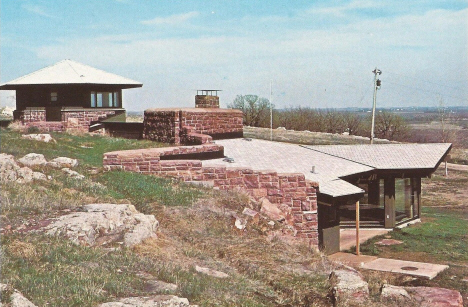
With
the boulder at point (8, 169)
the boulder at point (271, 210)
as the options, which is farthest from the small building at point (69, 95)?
the boulder at point (271, 210)

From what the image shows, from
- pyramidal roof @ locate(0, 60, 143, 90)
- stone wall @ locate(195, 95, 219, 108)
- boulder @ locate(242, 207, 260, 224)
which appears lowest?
boulder @ locate(242, 207, 260, 224)

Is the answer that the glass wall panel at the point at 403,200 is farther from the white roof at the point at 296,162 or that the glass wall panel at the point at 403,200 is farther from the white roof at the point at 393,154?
the white roof at the point at 296,162

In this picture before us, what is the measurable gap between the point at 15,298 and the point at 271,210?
26.2 feet

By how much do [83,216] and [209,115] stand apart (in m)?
12.1

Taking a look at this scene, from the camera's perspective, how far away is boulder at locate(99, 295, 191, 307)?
5551 millimetres

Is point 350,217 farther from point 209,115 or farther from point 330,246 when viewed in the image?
point 209,115

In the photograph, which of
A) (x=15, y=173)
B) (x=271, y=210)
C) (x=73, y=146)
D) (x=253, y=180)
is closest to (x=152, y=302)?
(x=15, y=173)

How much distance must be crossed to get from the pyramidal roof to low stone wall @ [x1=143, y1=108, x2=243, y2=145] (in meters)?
8.92

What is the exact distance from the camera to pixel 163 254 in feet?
25.8

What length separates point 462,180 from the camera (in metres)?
34.9

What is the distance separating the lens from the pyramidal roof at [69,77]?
28.2 m

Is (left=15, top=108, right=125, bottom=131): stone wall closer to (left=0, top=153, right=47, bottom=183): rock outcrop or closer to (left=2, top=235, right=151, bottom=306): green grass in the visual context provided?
(left=0, top=153, right=47, bottom=183): rock outcrop

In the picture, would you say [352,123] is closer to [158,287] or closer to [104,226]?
[104,226]

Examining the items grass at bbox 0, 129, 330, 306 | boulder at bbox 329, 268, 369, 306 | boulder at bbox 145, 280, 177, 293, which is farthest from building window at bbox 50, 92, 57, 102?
boulder at bbox 145, 280, 177, 293
